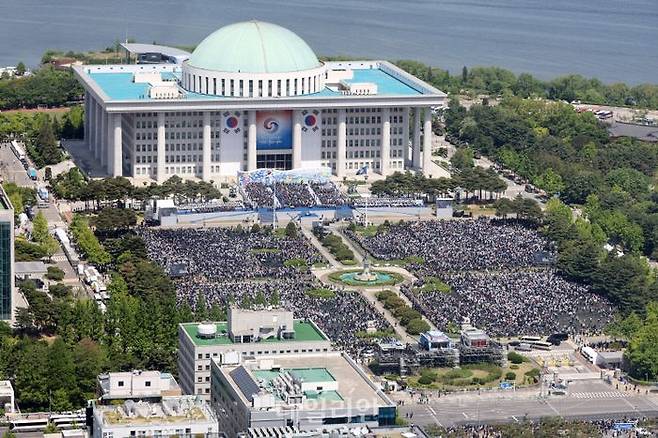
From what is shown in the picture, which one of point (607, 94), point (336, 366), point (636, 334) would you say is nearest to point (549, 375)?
point (636, 334)

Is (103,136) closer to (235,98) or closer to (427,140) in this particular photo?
(235,98)

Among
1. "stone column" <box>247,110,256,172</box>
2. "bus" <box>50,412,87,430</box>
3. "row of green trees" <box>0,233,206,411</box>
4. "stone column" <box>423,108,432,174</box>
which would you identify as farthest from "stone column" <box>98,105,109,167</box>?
"bus" <box>50,412,87,430</box>

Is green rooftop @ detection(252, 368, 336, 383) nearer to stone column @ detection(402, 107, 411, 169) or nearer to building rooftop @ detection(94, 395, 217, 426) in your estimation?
building rooftop @ detection(94, 395, 217, 426)

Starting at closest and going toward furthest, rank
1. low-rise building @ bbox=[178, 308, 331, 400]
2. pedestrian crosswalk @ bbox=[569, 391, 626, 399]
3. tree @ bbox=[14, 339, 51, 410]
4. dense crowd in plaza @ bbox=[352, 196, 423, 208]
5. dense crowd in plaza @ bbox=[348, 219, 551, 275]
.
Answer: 1. low-rise building @ bbox=[178, 308, 331, 400]
2. tree @ bbox=[14, 339, 51, 410]
3. pedestrian crosswalk @ bbox=[569, 391, 626, 399]
4. dense crowd in plaza @ bbox=[348, 219, 551, 275]
5. dense crowd in plaza @ bbox=[352, 196, 423, 208]

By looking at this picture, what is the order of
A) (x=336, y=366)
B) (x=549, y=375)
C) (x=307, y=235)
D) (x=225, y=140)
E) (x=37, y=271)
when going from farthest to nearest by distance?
(x=225, y=140)
(x=307, y=235)
(x=37, y=271)
(x=549, y=375)
(x=336, y=366)

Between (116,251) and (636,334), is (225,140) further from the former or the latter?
(636,334)
